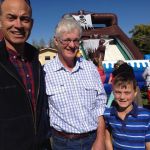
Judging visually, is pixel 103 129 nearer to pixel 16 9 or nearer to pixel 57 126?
pixel 57 126

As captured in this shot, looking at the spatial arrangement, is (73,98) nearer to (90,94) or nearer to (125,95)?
A: (90,94)

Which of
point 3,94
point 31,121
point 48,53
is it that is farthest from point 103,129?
point 48,53

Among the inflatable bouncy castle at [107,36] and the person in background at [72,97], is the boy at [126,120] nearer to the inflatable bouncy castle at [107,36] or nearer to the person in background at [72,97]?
the person in background at [72,97]

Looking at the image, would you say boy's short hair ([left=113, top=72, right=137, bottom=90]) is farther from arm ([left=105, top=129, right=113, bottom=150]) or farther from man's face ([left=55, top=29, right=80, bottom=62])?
man's face ([left=55, top=29, right=80, bottom=62])

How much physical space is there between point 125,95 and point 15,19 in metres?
1.30

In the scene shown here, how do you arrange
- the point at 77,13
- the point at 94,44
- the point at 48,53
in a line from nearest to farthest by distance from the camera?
the point at 94,44
the point at 77,13
the point at 48,53

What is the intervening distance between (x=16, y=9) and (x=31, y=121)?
0.61m

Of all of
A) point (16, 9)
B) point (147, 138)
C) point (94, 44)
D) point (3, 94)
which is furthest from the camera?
point (94, 44)

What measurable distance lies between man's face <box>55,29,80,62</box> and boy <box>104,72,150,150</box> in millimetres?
561

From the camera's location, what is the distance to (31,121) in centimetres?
191

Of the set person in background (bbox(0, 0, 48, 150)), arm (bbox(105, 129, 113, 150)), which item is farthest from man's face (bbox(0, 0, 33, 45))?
arm (bbox(105, 129, 113, 150))

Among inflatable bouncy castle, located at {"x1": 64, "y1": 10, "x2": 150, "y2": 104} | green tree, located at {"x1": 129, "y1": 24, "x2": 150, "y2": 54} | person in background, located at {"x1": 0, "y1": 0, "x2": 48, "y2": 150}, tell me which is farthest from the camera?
green tree, located at {"x1": 129, "y1": 24, "x2": 150, "y2": 54}

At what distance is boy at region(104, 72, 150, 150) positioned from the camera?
290 centimetres

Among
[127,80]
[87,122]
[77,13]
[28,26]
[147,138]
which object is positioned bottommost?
[147,138]
